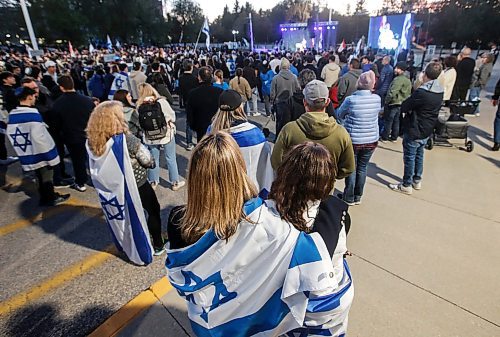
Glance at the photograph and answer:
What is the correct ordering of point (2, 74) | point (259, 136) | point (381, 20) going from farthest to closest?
point (381, 20) < point (2, 74) < point (259, 136)

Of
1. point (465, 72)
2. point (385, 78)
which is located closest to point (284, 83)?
point (385, 78)

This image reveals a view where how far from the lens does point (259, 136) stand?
3195mm

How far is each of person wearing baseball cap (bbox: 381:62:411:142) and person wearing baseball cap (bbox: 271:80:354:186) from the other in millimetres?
4326

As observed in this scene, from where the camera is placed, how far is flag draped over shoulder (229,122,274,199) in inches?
123

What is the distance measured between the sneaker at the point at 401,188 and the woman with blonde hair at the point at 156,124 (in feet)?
11.8

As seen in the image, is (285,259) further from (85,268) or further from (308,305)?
(85,268)

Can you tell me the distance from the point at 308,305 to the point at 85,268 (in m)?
2.89

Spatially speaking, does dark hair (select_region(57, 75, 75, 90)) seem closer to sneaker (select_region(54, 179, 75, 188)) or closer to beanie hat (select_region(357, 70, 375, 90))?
sneaker (select_region(54, 179, 75, 188))

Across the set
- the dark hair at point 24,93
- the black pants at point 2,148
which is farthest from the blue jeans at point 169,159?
the black pants at point 2,148

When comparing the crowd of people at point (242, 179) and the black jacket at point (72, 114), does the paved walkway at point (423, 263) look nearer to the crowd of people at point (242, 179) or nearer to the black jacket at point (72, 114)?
the crowd of people at point (242, 179)

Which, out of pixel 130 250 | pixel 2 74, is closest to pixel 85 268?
pixel 130 250

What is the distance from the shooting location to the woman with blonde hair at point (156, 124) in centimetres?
430

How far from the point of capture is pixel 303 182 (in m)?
1.47

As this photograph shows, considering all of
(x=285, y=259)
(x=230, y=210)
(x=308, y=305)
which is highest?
(x=230, y=210)
